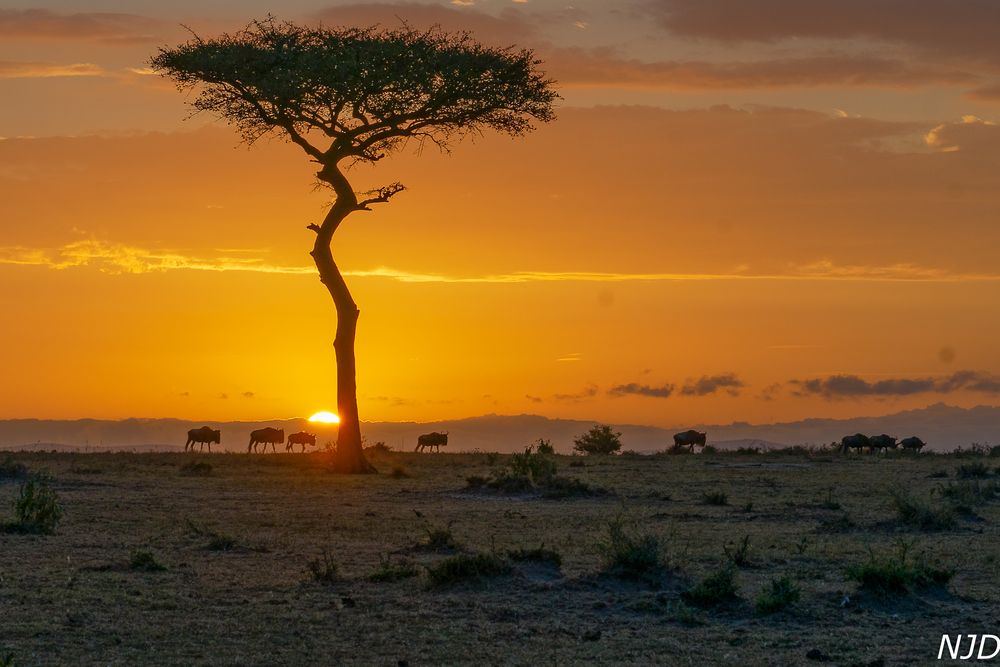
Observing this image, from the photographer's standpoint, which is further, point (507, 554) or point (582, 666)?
point (507, 554)

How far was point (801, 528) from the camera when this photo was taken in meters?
24.3

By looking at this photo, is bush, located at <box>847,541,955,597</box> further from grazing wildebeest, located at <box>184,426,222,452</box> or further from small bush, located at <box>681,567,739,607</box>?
grazing wildebeest, located at <box>184,426,222,452</box>

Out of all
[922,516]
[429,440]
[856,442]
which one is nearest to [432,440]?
[429,440]

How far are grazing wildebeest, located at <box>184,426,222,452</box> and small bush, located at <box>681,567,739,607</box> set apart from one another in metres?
43.7

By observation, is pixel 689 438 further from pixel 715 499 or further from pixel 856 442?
pixel 715 499

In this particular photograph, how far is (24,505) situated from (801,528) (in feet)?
44.7

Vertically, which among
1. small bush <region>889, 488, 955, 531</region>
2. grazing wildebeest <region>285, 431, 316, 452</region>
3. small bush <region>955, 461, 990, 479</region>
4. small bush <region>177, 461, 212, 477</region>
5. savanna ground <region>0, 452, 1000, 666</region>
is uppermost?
grazing wildebeest <region>285, 431, 316, 452</region>

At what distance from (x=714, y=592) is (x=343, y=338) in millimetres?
26306

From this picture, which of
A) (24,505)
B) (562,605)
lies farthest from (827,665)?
(24,505)

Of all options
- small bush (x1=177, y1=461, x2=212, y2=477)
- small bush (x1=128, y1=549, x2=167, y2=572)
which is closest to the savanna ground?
small bush (x1=128, y1=549, x2=167, y2=572)

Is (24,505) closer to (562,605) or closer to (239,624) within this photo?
(239,624)

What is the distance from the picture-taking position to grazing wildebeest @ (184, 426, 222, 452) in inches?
2243

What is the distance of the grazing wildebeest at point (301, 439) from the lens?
2426 inches

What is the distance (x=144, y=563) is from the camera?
17906mm
